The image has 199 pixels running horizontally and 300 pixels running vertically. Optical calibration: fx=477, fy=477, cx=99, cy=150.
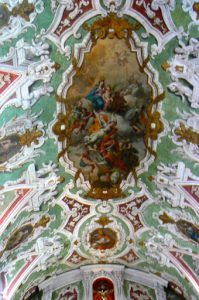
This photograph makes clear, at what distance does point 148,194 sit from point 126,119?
2.96 meters

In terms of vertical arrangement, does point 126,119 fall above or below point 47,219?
above

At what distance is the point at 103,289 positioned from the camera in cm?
1681

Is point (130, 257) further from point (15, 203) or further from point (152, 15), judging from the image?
point (152, 15)

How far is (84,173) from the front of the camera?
43.1 ft

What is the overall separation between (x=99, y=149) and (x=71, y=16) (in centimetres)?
384

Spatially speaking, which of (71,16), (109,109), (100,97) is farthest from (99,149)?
(71,16)

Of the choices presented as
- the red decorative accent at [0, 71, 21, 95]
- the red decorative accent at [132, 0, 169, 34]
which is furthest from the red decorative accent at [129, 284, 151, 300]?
the red decorative accent at [132, 0, 169, 34]

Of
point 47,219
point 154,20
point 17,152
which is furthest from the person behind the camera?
point 47,219

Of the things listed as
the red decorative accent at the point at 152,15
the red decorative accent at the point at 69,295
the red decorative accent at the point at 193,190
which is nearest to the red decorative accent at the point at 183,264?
the red decorative accent at the point at 193,190

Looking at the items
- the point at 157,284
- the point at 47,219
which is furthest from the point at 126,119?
the point at 157,284

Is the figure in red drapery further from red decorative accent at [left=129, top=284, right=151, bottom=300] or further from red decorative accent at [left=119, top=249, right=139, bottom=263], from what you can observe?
red decorative accent at [left=119, top=249, right=139, bottom=263]

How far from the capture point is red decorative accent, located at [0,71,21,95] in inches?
395

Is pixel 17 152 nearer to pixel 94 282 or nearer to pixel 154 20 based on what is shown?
pixel 154 20

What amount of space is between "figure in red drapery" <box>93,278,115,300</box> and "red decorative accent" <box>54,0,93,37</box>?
10064 millimetres
